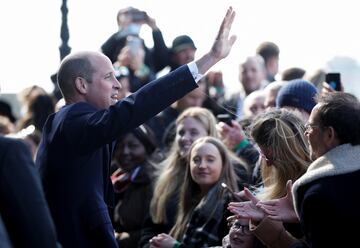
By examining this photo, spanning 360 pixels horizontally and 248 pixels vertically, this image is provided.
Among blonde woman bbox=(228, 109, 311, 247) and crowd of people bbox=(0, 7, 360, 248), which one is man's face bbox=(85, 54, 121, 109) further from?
blonde woman bbox=(228, 109, 311, 247)

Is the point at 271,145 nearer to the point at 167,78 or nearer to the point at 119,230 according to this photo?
the point at 167,78

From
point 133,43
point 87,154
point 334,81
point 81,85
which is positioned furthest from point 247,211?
point 133,43

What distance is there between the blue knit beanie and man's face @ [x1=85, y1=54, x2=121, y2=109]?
7.05ft

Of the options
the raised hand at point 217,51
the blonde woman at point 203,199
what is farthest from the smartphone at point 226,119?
the raised hand at point 217,51

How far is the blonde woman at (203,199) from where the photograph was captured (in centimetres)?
806

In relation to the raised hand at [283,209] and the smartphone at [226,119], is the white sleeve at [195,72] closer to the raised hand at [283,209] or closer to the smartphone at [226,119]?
the raised hand at [283,209]

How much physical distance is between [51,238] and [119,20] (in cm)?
764

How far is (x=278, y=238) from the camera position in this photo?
611 centimetres

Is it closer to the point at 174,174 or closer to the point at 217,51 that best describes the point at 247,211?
the point at 217,51

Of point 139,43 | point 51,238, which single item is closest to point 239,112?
point 139,43

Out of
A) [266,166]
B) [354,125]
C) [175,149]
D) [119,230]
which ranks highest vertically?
[354,125]

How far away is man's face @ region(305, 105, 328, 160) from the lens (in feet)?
18.8

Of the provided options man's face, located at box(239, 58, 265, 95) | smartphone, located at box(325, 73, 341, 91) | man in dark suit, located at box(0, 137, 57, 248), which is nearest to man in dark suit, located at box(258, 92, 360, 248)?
man in dark suit, located at box(0, 137, 57, 248)

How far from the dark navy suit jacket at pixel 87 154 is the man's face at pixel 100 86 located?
174mm
